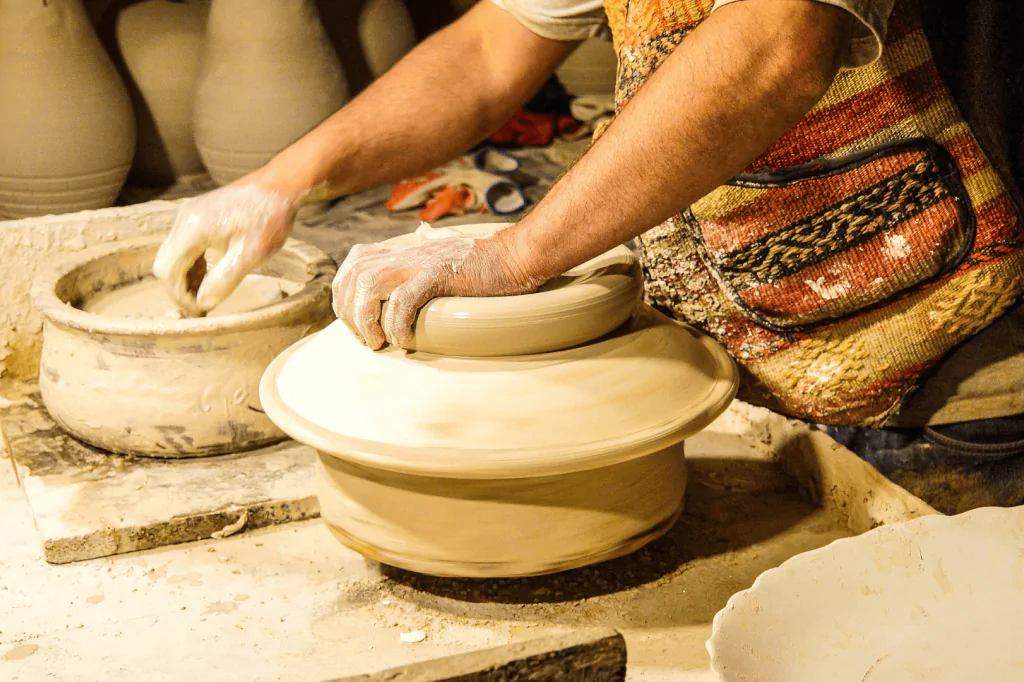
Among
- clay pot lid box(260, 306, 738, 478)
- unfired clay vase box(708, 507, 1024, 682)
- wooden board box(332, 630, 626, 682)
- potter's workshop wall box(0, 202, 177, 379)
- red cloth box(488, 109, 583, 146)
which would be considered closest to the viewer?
wooden board box(332, 630, 626, 682)

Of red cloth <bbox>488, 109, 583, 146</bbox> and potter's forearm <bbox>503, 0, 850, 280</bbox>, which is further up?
potter's forearm <bbox>503, 0, 850, 280</bbox>

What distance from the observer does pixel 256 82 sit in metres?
3.63

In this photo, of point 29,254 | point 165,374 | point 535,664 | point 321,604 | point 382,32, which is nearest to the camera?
point 535,664

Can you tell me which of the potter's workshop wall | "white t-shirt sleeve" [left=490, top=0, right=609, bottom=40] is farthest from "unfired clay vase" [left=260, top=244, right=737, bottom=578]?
the potter's workshop wall

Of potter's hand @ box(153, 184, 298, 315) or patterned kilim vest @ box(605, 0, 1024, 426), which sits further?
potter's hand @ box(153, 184, 298, 315)

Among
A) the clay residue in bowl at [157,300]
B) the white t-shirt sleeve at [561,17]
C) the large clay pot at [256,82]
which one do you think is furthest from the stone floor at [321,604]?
the large clay pot at [256,82]

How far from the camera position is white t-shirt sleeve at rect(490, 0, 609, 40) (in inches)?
84.8

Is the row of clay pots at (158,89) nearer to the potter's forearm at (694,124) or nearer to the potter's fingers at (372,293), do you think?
the potter's fingers at (372,293)

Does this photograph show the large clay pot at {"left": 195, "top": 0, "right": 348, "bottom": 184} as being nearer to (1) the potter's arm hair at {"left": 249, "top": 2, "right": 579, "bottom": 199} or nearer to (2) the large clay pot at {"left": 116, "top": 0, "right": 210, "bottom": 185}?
(2) the large clay pot at {"left": 116, "top": 0, "right": 210, "bottom": 185}

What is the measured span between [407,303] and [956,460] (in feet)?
3.85

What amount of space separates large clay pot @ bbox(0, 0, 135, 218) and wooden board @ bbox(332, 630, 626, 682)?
2.77 meters

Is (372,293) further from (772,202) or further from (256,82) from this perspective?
(256,82)

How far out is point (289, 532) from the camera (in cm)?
210

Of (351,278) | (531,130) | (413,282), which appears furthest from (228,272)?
(531,130)
